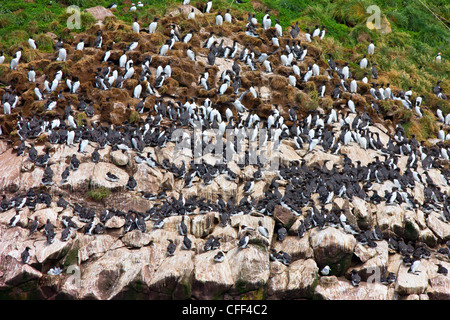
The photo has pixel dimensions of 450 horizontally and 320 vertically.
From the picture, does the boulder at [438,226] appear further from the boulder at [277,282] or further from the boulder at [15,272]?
the boulder at [15,272]

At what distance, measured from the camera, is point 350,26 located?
3616 cm

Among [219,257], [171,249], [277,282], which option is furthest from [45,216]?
[277,282]

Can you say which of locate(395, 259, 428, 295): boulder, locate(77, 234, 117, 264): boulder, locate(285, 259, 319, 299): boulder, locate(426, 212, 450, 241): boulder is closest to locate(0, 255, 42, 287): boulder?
locate(77, 234, 117, 264): boulder

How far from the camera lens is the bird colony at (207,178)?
14.6 m

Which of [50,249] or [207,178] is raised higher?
[207,178]

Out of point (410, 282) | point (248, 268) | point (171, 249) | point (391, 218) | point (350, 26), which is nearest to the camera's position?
point (248, 268)

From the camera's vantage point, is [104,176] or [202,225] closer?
[202,225]

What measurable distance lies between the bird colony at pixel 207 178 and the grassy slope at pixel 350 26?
276cm

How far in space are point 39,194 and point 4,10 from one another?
61.0 ft

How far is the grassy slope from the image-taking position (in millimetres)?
28438

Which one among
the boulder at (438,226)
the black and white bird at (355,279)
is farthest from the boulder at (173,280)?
the boulder at (438,226)

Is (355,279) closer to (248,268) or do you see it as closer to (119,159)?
(248,268)

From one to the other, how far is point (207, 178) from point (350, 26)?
75.1 ft
